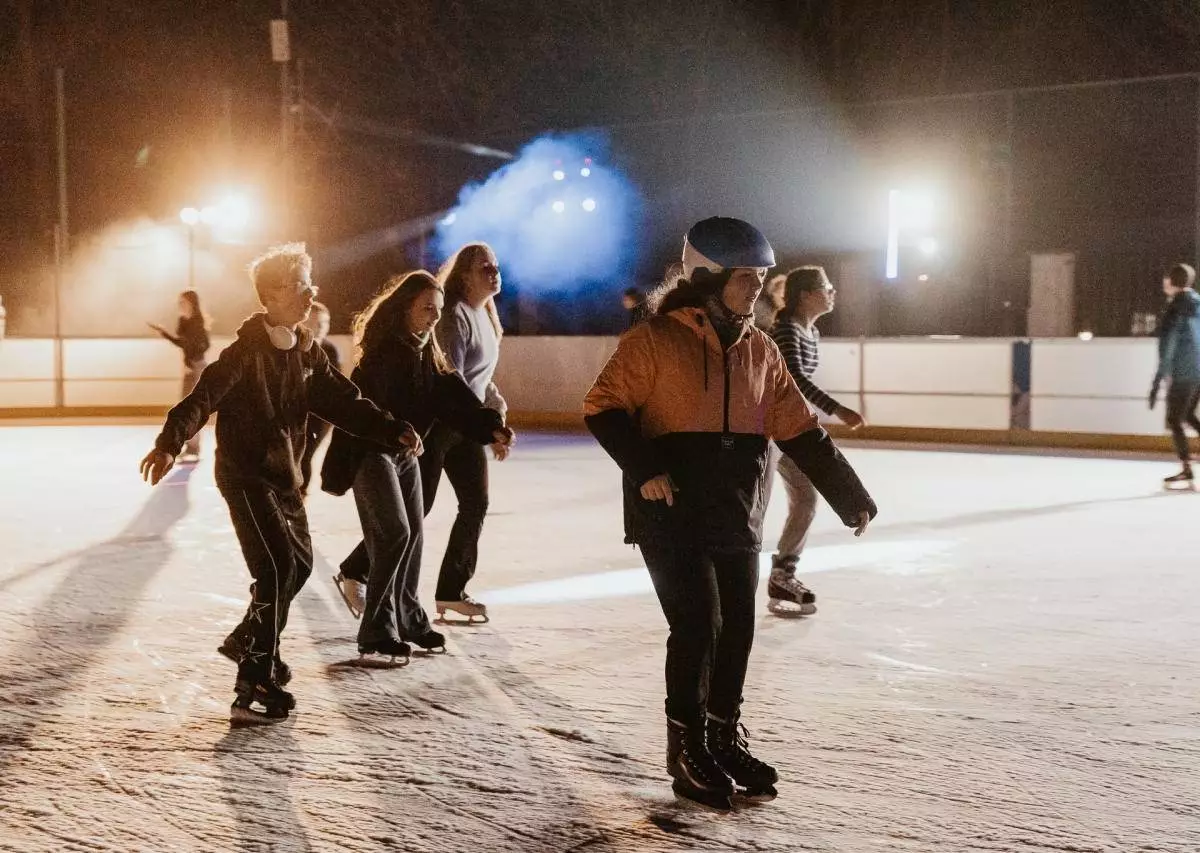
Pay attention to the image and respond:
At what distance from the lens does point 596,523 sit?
33.0 ft

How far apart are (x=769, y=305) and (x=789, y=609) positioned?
1.50 meters

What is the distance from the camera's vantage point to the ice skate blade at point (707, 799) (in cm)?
375

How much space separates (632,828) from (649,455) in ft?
3.16

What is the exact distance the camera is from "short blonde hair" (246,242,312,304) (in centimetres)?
480

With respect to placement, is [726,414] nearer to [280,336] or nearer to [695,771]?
[695,771]

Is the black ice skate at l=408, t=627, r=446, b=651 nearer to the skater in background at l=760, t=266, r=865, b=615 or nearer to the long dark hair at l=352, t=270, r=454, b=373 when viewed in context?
the long dark hair at l=352, t=270, r=454, b=373

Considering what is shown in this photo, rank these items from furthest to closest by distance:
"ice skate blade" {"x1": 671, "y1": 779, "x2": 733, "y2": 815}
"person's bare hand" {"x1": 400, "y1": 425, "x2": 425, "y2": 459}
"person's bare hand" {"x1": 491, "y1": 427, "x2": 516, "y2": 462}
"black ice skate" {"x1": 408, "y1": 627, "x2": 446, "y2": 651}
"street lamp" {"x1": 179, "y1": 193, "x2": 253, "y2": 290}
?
"street lamp" {"x1": 179, "y1": 193, "x2": 253, "y2": 290} → "black ice skate" {"x1": 408, "y1": 627, "x2": 446, "y2": 651} → "person's bare hand" {"x1": 491, "y1": 427, "x2": 516, "y2": 462} → "person's bare hand" {"x1": 400, "y1": 425, "x2": 425, "y2": 459} → "ice skate blade" {"x1": 671, "y1": 779, "x2": 733, "y2": 815}

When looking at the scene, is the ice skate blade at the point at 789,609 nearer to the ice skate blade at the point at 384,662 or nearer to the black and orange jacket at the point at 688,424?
the ice skate blade at the point at 384,662

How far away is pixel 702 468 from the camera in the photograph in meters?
3.88

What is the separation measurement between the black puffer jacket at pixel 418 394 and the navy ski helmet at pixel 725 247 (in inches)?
72.5

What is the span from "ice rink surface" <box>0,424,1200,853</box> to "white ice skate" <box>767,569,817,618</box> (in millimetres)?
97

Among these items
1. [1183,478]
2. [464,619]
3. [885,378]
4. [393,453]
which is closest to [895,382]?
[885,378]

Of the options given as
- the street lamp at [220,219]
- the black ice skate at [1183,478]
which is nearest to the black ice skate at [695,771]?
the black ice skate at [1183,478]

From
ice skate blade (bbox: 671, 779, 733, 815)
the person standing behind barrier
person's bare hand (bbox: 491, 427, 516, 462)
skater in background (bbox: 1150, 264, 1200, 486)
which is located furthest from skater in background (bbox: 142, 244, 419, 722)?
skater in background (bbox: 1150, 264, 1200, 486)
